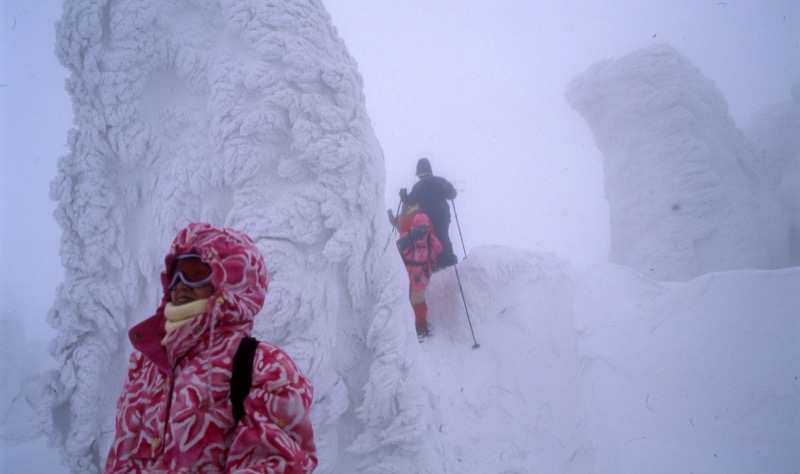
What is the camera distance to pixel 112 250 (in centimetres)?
268

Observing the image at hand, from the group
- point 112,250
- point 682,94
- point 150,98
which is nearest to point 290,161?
point 150,98

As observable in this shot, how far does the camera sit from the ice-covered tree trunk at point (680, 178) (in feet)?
17.3

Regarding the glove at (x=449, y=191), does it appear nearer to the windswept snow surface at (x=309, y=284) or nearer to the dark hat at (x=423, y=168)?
the dark hat at (x=423, y=168)

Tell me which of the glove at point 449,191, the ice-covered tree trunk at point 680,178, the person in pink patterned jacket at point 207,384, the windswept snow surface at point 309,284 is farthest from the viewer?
the glove at point 449,191

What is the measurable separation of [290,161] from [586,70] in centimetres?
611

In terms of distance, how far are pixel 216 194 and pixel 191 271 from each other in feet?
4.64

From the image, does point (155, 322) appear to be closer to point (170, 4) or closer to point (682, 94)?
point (170, 4)

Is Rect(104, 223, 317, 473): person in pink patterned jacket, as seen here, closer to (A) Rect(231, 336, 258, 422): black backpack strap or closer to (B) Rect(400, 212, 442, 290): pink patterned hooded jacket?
(A) Rect(231, 336, 258, 422): black backpack strap

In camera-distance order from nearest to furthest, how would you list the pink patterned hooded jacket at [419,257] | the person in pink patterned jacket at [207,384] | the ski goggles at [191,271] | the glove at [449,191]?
the person in pink patterned jacket at [207,384] < the ski goggles at [191,271] < the pink patterned hooded jacket at [419,257] < the glove at [449,191]

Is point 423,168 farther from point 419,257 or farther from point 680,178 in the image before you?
point 680,178

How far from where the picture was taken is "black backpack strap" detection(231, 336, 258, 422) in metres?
1.26

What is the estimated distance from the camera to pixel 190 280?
1433 millimetres

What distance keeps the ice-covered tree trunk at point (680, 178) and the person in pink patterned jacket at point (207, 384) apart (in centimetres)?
583

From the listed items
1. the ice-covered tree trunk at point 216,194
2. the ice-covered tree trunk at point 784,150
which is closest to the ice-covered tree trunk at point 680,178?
the ice-covered tree trunk at point 784,150
